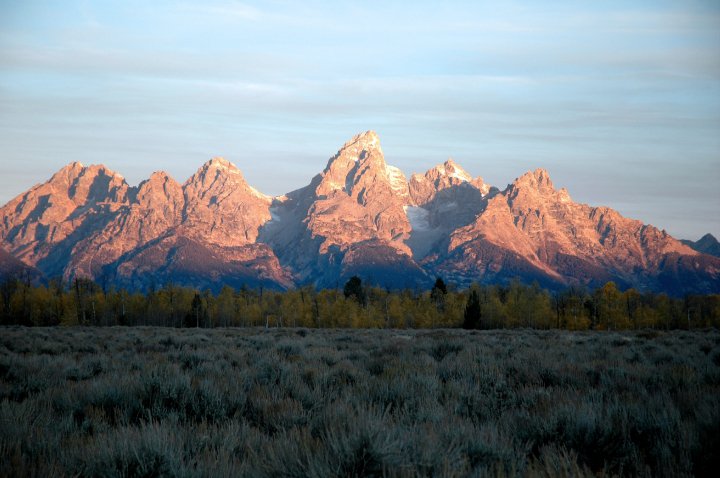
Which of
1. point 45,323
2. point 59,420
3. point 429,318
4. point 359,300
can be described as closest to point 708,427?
point 59,420

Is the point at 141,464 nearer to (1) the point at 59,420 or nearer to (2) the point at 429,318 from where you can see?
(1) the point at 59,420

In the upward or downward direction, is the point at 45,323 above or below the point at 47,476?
below

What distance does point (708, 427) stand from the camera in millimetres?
5320

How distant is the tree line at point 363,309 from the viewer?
284 feet

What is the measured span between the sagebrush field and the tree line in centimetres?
7011

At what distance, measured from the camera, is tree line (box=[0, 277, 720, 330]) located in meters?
86.6

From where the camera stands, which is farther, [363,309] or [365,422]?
[363,309]

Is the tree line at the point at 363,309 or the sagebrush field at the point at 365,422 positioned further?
the tree line at the point at 363,309

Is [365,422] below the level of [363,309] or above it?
above

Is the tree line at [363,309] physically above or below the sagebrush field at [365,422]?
below

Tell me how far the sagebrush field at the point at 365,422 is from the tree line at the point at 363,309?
70111 mm

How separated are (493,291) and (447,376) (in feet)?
320

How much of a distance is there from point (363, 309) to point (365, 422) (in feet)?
285

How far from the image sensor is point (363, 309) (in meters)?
91.0
